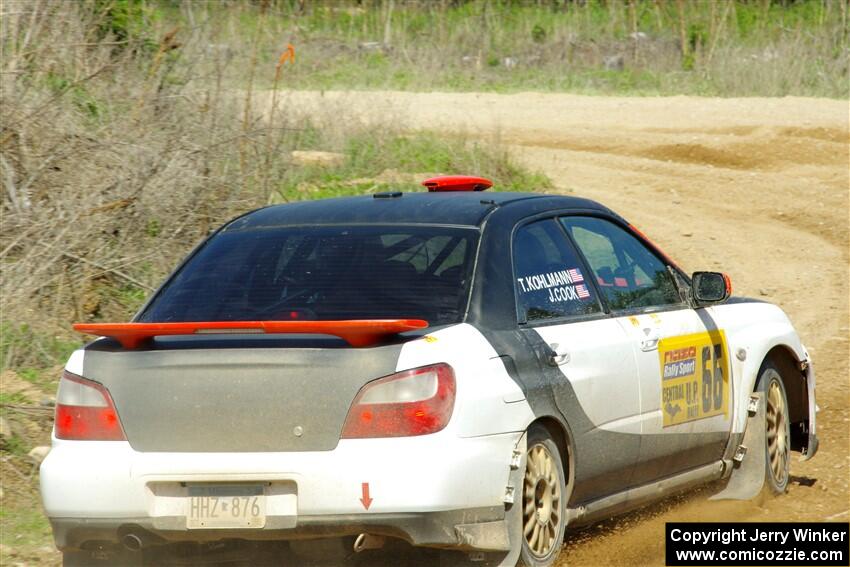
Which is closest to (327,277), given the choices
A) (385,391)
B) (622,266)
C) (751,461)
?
(385,391)

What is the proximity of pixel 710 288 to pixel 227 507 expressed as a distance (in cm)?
273

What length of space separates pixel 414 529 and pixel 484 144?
11.8m

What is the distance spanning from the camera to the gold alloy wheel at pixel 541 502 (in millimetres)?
4773

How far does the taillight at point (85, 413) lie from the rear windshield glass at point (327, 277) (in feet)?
1.88

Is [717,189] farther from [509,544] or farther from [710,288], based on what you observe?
[509,544]

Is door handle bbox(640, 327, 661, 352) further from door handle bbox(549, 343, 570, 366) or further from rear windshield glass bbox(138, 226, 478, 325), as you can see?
rear windshield glass bbox(138, 226, 478, 325)

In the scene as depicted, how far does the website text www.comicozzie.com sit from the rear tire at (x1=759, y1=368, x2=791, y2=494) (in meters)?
0.57

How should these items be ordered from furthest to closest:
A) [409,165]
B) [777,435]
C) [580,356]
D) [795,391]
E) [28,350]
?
Answer: [409,165], [28,350], [795,391], [777,435], [580,356]

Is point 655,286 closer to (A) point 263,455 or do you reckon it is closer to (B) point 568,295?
(B) point 568,295

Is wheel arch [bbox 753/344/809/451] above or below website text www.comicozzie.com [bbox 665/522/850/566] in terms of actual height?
above

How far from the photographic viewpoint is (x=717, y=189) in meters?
16.3

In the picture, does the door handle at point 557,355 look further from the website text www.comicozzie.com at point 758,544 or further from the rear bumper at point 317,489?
the website text www.comicozzie.com at point 758,544

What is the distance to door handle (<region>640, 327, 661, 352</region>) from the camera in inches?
223

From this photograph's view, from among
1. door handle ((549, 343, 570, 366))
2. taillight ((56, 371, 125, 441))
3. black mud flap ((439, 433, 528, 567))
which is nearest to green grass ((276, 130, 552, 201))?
door handle ((549, 343, 570, 366))
